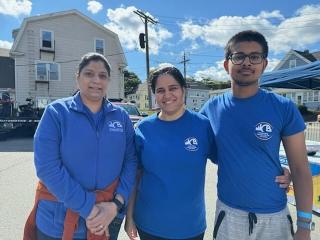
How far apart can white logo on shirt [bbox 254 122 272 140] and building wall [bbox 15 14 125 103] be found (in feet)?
80.6

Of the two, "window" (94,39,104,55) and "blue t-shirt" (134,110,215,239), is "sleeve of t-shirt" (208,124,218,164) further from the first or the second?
"window" (94,39,104,55)

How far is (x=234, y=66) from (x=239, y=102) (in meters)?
0.26

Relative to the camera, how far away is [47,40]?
1101 inches

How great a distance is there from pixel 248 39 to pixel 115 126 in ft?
3.69

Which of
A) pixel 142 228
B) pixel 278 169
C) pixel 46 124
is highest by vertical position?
pixel 46 124

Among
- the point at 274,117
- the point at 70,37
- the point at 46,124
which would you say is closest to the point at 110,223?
the point at 46,124

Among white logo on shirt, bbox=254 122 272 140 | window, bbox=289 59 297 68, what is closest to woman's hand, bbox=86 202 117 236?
white logo on shirt, bbox=254 122 272 140

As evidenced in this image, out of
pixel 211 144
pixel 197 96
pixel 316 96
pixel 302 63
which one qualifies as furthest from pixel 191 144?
pixel 197 96

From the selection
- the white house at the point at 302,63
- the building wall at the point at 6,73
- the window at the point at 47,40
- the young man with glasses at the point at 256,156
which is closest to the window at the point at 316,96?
the white house at the point at 302,63

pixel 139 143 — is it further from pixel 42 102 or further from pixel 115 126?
pixel 42 102

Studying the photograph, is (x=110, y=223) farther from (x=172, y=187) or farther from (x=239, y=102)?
(x=239, y=102)

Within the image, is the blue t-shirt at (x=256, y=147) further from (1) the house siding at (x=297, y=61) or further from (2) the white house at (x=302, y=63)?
(1) the house siding at (x=297, y=61)

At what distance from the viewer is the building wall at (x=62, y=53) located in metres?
27.0

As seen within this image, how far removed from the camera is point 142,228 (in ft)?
8.69
